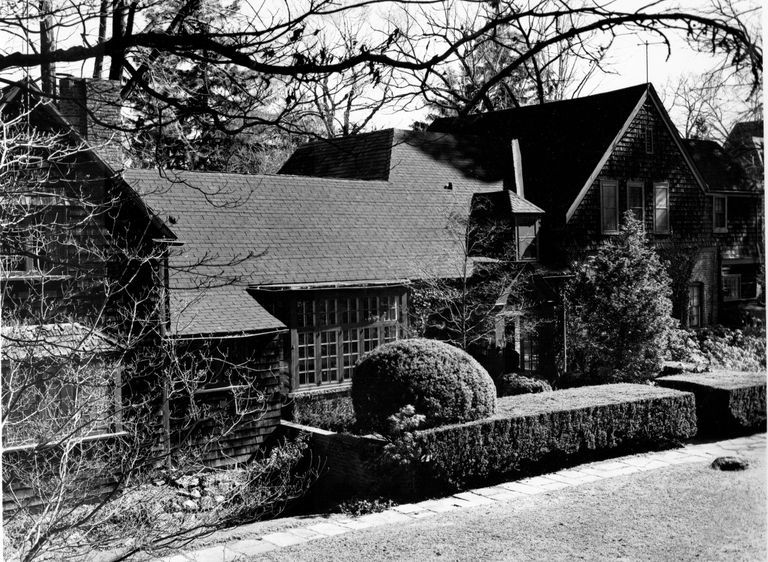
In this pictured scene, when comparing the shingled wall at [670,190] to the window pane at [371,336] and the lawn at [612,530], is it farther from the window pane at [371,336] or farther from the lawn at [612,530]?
Result: the window pane at [371,336]

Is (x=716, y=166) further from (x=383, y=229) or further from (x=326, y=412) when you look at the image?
(x=326, y=412)

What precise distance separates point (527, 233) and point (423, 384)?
9.25 feet

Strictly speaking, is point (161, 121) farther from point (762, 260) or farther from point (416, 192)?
point (416, 192)

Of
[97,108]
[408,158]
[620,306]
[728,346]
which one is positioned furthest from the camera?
[408,158]

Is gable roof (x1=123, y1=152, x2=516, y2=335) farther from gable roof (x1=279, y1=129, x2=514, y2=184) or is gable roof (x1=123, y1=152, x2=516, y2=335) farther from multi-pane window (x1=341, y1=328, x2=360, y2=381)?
multi-pane window (x1=341, y1=328, x2=360, y2=381)

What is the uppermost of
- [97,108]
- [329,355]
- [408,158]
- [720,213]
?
[408,158]

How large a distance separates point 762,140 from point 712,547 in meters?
2.65

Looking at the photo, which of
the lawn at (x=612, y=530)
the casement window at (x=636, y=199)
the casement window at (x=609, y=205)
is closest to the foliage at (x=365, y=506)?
the lawn at (x=612, y=530)

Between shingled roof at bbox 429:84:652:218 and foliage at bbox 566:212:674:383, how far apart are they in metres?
0.69

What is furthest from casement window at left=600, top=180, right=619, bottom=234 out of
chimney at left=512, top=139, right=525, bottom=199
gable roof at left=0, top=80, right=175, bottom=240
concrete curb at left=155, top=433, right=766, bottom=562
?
gable roof at left=0, top=80, right=175, bottom=240

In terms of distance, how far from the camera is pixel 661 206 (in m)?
6.80

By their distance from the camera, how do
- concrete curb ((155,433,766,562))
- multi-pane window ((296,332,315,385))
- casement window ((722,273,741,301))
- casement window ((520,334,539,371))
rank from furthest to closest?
1. multi-pane window ((296,332,315,385))
2. casement window ((520,334,539,371))
3. concrete curb ((155,433,766,562))
4. casement window ((722,273,741,301))

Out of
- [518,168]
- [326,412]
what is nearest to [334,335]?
[326,412]

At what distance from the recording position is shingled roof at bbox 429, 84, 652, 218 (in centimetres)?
600
